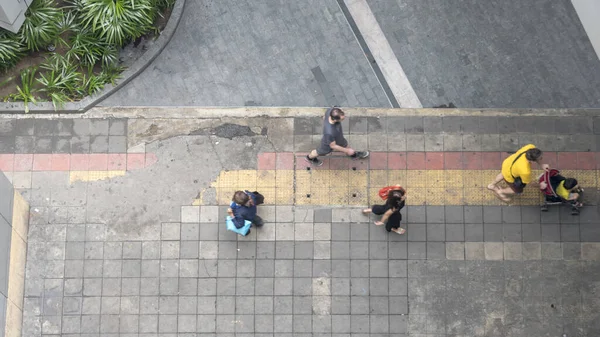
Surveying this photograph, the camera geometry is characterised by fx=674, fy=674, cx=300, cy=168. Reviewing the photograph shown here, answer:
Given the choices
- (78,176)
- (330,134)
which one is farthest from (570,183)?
(78,176)

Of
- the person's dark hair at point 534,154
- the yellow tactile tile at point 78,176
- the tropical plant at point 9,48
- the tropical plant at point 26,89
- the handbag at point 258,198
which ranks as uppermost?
the tropical plant at point 9,48

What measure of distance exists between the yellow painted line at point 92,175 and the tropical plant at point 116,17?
91.6 inches

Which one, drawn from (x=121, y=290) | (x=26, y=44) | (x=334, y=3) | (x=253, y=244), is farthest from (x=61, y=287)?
(x=334, y=3)

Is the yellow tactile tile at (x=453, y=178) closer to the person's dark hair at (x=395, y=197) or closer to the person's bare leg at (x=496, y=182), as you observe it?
the person's bare leg at (x=496, y=182)

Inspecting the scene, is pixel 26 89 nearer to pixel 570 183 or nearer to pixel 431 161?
pixel 431 161

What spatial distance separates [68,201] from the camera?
1166 cm

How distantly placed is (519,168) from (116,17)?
724 centimetres

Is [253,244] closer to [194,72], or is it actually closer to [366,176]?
[366,176]

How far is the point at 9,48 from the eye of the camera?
38.7 ft

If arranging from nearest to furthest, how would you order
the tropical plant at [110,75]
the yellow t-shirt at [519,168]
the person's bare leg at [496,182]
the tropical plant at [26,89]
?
the yellow t-shirt at [519,168]
the person's bare leg at [496,182]
the tropical plant at [26,89]
the tropical plant at [110,75]

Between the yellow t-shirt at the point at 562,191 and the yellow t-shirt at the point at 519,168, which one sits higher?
the yellow t-shirt at the point at 519,168

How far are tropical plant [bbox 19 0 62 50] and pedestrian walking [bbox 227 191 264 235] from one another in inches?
179

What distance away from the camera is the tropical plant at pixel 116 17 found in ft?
38.5

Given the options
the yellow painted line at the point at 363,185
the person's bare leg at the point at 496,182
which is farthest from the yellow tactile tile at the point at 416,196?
the person's bare leg at the point at 496,182
